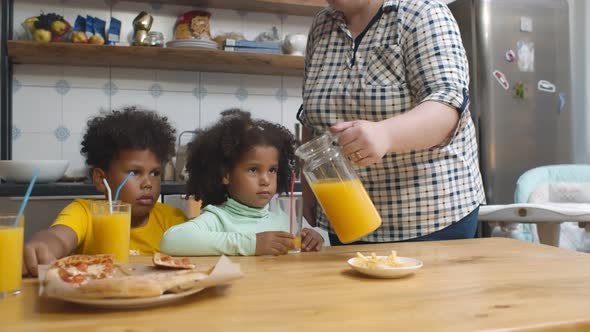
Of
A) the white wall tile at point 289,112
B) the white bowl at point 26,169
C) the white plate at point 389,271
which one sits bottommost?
the white plate at point 389,271

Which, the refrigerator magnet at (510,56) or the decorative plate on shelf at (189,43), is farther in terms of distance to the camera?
the refrigerator magnet at (510,56)

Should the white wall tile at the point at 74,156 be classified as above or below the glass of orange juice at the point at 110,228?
above

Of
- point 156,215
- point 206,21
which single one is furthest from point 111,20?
point 156,215

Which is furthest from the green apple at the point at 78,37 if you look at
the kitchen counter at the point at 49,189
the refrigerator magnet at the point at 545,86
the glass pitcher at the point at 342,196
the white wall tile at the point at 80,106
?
the refrigerator magnet at the point at 545,86

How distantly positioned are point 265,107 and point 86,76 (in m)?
1.03

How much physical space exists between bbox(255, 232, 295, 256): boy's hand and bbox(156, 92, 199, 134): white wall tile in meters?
2.08

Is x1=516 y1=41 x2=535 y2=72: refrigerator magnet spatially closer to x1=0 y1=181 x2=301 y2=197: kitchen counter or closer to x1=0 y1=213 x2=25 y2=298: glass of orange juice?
x1=0 y1=181 x2=301 y2=197: kitchen counter

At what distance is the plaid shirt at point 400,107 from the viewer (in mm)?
1229

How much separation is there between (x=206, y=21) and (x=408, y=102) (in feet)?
6.47

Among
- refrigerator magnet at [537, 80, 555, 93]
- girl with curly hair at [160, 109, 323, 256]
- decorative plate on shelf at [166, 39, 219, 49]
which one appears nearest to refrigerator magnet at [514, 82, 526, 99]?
refrigerator magnet at [537, 80, 555, 93]

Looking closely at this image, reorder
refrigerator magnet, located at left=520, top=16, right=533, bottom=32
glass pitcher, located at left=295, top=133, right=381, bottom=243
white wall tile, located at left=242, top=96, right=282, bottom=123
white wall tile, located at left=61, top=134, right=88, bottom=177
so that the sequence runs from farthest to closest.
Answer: white wall tile, located at left=242, top=96, right=282, bottom=123
refrigerator magnet, located at left=520, top=16, right=533, bottom=32
white wall tile, located at left=61, top=134, right=88, bottom=177
glass pitcher, located at left=295, top=133, right=381, bottom=243

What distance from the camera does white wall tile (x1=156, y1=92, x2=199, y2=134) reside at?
3.09 metres

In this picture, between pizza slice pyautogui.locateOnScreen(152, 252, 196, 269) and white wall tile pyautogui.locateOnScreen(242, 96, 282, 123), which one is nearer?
pizza slice pyautogui.locateOnScreen(152, 252, 196, 269)

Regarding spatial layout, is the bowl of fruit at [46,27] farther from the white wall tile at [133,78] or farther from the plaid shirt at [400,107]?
the plaid shirt at [400,107]
